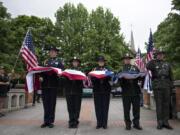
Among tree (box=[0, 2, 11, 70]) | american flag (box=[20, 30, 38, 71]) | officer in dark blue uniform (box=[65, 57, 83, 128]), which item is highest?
tree (box=[0, 2, 11, 70])

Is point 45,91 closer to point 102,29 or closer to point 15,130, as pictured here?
point 15,130

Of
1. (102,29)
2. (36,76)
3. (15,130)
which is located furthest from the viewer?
(102,29)

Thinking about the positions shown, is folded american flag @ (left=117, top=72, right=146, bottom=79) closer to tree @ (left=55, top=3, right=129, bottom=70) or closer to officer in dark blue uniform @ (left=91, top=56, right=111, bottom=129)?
officer in dark blue uniform @ (left=91, top=56, right=111, bottom=129)

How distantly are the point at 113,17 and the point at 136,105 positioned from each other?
45104 mm

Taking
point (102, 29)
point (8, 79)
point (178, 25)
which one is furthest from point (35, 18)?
point (8, 79)

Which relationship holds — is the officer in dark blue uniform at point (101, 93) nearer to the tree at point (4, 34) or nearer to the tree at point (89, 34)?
the tree at point (4, 34)

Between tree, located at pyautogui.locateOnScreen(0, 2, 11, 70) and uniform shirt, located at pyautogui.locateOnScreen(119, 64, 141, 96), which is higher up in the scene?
tree, located at pyautogui.locateOnScreen(0, 2, 11, 70)

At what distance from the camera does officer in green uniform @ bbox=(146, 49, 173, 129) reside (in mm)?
9984

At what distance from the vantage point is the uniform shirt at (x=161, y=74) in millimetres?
10000

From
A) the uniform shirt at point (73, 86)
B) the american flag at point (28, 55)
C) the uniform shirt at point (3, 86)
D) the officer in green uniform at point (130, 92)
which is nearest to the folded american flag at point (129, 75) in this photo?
the officer in green uniform at point (130, 92)

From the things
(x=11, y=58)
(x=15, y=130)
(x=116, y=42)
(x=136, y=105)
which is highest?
(x=116, y=42)

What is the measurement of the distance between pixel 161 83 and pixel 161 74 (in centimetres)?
25

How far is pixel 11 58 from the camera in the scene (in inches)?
1199

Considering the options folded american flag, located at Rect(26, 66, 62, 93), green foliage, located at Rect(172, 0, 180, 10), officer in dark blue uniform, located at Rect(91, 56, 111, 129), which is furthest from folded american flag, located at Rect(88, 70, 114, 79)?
green foliage, located at Rect(172, 0, 180, 10)
